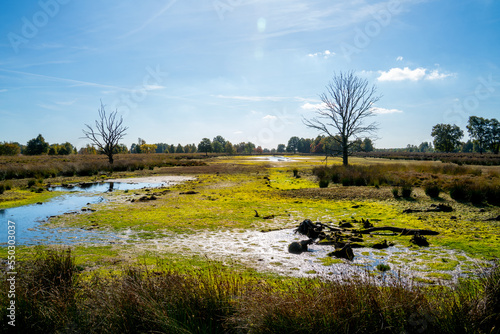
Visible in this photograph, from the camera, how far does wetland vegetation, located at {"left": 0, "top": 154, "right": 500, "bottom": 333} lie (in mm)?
3244

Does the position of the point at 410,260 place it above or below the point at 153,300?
below

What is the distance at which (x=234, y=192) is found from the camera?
18781 millimetres

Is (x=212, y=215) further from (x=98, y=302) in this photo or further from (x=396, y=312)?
(x=396, y=312)

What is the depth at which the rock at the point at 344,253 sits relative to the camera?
22.7ft

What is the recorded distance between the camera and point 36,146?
91.1 metres

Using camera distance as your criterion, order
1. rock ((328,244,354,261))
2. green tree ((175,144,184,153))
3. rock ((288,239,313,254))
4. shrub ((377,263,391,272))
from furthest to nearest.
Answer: green tree ((175,144,184,153)) → rock ((288,239,313,254)) → rock ((328,244,354,261)) → shrub ((377,263,391,272))

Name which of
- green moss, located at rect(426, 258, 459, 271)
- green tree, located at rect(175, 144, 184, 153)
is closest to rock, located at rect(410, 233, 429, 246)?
green moss, located at rect(426, 258, 459, 271)

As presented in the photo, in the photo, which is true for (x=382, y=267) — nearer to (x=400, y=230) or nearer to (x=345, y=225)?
(x=400, y=230)

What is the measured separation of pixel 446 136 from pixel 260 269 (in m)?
109

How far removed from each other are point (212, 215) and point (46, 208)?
8642mm

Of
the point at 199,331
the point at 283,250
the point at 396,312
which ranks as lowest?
the point at 283,250

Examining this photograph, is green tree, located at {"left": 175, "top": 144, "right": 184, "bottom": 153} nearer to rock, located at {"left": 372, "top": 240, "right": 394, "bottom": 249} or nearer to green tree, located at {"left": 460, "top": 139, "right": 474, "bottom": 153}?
green tree, located at {"left": 460, "top": 139, "right": 474, "bottom": 153}

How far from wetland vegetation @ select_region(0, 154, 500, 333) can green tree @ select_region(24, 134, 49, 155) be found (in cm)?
9363

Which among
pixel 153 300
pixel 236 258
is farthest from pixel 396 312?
pixel 236 258
